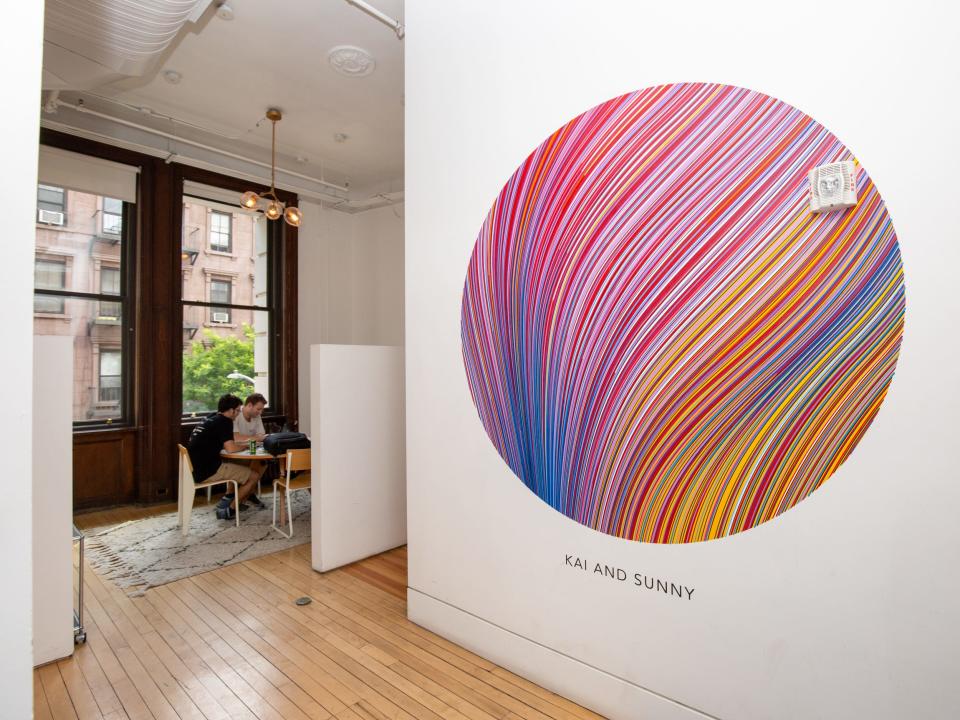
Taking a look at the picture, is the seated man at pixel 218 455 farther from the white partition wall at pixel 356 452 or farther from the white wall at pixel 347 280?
the white wall at pixel 347 280

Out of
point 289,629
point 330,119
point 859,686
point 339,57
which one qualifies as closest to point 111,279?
point 330,119

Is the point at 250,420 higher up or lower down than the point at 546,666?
higher up

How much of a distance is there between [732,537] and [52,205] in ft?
22.7

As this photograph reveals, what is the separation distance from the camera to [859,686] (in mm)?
1811

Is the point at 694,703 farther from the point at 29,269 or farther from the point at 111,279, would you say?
the point at 111,279

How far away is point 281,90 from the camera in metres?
5.22

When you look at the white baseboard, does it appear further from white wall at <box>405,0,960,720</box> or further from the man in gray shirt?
the man in gray shirt

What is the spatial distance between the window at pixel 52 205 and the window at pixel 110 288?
62cm

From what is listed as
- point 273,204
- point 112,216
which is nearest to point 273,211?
point 273,204

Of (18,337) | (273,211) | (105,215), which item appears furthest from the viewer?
(105,215)

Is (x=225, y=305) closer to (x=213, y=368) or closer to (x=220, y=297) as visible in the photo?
(x=220, y=297)

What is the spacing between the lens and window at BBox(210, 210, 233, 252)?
22.3 ft

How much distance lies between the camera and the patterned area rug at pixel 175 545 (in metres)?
4.11

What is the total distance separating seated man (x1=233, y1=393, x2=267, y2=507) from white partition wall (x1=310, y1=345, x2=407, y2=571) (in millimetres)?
2274
